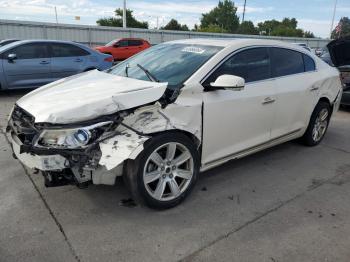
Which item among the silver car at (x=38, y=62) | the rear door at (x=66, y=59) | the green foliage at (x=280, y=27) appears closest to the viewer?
the silver car at (x=38, y=62)

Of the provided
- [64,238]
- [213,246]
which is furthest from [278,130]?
[64,238]

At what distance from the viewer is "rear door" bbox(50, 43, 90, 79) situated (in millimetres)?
9695

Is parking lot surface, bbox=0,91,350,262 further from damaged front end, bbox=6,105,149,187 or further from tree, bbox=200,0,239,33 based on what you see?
tree, bbox=200,0,239,33

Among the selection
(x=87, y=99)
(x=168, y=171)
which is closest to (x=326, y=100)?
(x=168, y=171)

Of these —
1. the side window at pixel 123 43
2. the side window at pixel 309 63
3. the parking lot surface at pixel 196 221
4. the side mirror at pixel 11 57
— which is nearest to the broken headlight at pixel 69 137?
the parking lot surface at pixel 196 221

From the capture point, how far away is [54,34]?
2409 cm

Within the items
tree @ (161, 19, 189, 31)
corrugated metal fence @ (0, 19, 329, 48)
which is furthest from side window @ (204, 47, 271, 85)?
tree @ (161, 19, 189, 31)

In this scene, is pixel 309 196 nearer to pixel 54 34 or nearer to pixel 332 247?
pixel 332 247

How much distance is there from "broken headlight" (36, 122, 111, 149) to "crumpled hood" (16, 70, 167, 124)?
9 cm

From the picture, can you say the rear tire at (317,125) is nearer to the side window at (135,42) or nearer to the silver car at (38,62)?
the silver car at (38,62)

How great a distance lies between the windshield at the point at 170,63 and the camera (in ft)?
12.0

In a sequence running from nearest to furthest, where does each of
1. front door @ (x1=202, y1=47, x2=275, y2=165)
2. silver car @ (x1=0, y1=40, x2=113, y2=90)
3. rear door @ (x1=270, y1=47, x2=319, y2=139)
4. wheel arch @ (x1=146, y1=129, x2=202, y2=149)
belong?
wheel arch @ (x1=146, y1=129, x2=202, y2=149) → front door @ (x1=202, y1=47, x2=275, y2=165) → rear door @ (x1=270, y1=47, x2=319, y2=139) → silver car @ (x1=0, y1=40, x2=113, y2=90)

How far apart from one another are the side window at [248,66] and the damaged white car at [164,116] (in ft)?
0.04

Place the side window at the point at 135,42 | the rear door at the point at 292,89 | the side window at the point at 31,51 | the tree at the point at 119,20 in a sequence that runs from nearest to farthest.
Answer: the rear door at the point at 292,89 < the side window at the point at 31,51 < the side window at the point at 135,42 < the tree at the point at 119,20
